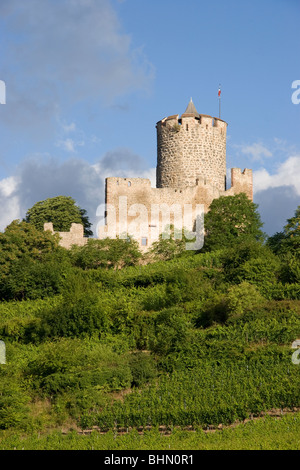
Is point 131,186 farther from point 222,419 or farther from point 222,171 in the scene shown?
point 222,419

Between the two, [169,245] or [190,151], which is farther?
[190,151]

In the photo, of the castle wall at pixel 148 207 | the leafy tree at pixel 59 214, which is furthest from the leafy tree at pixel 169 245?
the leafy tree at pixel 59 214

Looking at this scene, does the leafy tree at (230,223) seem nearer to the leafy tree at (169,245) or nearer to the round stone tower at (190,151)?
the leafy tree at (169,245)

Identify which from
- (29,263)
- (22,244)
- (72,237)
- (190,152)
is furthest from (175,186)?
(29,263)

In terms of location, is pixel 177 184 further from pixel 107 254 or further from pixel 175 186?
pixel 107 254

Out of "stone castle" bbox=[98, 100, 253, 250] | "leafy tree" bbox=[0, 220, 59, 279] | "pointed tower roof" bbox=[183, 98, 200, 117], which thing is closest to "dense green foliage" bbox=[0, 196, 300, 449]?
"leafy tree" bbox=[0, 220, 59, 279]

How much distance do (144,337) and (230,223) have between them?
36.2 feet

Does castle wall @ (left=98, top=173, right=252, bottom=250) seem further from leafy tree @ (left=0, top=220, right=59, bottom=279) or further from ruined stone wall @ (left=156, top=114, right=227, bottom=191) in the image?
leafy tree @ (left=0, top=220, right=59, bottom=279)

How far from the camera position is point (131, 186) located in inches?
1608

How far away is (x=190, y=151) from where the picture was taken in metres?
43.2

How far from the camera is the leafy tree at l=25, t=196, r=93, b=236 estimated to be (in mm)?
44938

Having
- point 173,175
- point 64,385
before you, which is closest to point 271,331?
point 64,385

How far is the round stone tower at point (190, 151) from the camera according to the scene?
43156mm

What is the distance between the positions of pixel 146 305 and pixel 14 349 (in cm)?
622
